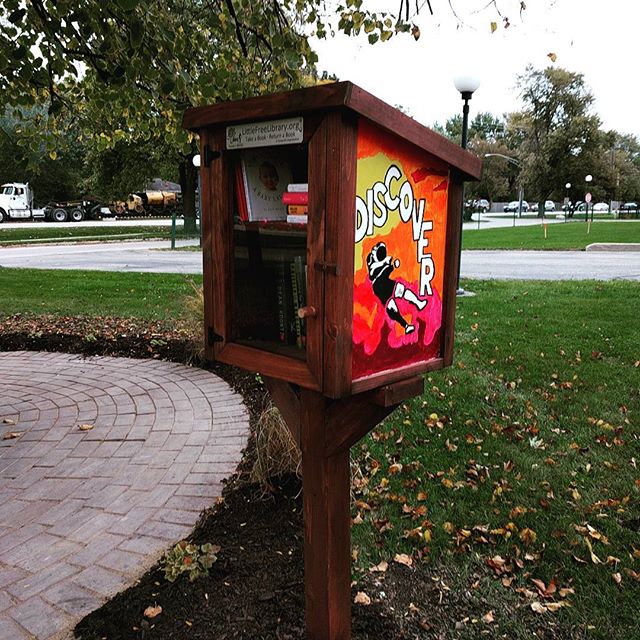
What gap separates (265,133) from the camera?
173cm

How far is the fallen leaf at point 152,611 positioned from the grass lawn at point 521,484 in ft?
3.06

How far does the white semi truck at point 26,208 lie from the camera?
129 feet

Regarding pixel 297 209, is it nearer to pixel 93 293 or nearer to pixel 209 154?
pixel 209 154

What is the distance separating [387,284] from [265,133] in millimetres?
555

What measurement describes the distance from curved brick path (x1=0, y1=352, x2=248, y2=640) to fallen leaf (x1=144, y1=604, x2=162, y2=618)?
0.24 m

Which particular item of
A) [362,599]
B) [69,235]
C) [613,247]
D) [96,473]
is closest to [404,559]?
[362,599]

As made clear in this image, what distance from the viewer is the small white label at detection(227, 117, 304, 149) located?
163 centimetres

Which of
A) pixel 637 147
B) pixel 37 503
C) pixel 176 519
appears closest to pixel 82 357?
pixel 37 503

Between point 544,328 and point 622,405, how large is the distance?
258 cm

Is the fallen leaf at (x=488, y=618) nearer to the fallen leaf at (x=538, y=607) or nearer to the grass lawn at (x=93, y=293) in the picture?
the fallen leaf at (x=538, y=607)

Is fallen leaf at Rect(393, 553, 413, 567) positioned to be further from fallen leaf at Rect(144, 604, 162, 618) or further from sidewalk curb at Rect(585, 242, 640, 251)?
sidewalk curb at Rect(585, 242, 640, 251)

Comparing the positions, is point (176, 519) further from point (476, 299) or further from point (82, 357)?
point (476, 299)

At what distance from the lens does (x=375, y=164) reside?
1.65 meters

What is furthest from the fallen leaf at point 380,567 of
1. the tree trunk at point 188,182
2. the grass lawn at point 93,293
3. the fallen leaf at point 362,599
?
the tree trunk at point 188,182
